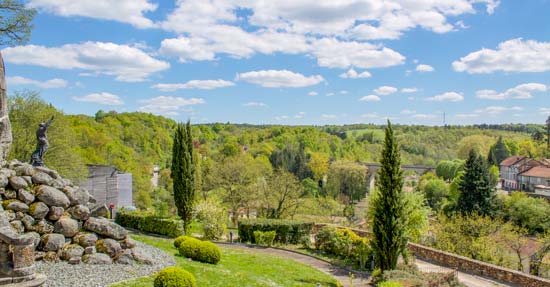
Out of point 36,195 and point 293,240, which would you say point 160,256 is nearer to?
point 36,195

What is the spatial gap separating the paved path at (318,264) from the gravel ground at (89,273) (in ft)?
25.0

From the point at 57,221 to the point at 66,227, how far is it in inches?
14.0

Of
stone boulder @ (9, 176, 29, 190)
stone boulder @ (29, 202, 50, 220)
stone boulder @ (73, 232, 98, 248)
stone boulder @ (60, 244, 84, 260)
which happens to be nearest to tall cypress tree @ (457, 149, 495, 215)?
stone boulder @ (73, 232, 98, 248)

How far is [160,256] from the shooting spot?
14.2 meters

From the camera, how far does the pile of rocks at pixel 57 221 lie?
1230cm

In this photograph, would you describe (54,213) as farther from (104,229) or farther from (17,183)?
(104,229)

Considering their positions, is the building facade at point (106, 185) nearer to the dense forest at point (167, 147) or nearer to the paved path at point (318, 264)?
the dense forest at point (167, 147)

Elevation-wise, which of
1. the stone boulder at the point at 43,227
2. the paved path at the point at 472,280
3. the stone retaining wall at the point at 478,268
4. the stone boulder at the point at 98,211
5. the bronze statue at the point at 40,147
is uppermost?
the bronze statue at the point at 40,147

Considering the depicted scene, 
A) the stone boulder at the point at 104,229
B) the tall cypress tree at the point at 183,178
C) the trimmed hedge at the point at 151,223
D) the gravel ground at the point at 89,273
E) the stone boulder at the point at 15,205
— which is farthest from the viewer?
the tall cypress tree at the point at 183,178

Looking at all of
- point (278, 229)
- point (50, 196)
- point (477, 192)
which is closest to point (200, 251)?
point (50, 196)

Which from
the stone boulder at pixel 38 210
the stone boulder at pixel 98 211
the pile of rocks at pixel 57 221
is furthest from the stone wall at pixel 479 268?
the stone boulder at pixel 38 210

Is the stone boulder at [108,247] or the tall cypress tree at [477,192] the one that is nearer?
the stone boulder at [108,247]

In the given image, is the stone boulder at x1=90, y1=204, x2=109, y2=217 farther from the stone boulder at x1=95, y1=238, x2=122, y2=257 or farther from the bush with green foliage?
the bush with green foliage

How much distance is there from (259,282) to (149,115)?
76045mm
